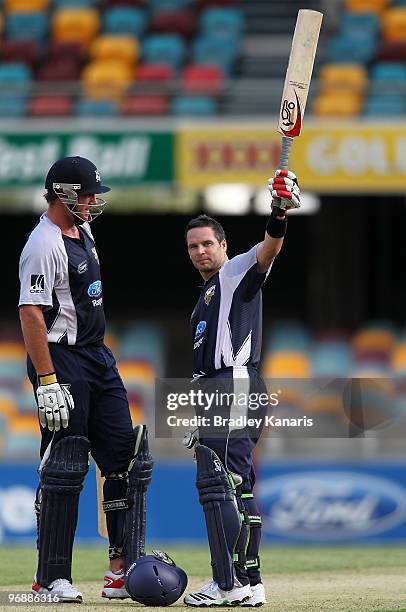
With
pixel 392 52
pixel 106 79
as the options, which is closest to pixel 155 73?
pixel 106 79

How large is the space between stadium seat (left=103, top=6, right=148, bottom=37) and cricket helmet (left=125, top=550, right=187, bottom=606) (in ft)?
38.0

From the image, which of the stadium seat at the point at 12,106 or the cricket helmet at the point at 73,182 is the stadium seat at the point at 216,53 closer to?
the stadium seat at the point at 12,106

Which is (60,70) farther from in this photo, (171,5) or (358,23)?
(358,23)

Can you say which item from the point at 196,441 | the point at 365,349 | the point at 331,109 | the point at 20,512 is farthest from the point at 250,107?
the point at 196,441

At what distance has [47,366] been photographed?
5.75 meters

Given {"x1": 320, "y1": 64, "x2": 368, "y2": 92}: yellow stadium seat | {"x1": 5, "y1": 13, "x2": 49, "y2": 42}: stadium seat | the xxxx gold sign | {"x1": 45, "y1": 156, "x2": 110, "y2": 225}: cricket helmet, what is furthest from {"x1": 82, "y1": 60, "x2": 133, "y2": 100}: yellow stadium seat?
{"x1": 45, "y1": 156, "x2": 110, "y2": 225}: cricket helmet

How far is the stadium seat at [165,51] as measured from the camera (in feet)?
51.1

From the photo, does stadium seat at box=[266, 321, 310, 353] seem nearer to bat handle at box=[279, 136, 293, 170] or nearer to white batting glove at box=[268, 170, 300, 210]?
bat handle at box=[279, 136, 293, 170]

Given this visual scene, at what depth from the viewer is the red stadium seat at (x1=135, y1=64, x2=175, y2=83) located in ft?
49.1

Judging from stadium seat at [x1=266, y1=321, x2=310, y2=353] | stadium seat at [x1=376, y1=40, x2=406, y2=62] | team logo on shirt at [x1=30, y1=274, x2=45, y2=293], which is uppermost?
stadium seat at [x1=376, y1=40, x2=406, y2=62]

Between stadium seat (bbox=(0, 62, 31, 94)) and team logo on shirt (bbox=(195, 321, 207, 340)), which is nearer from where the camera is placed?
team logo on shirt (bbox=(195, 321, 207, 340))

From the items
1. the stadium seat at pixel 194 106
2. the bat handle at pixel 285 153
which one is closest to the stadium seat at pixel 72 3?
the stadium seat at pixel 194 106

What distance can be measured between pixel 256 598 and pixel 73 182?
1.96 meters

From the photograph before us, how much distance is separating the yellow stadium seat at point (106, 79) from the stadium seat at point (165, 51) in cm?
32
